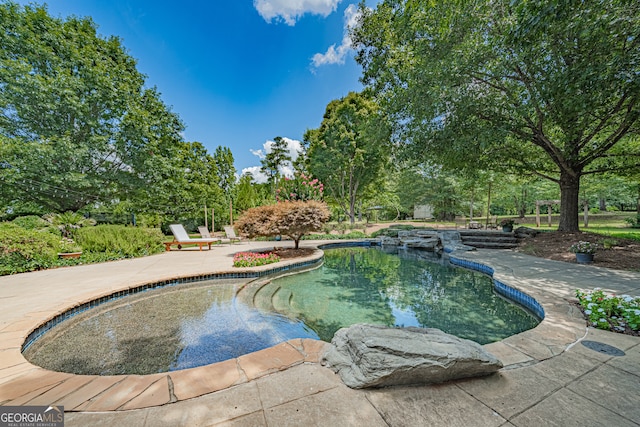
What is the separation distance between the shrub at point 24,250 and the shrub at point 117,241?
904 mm

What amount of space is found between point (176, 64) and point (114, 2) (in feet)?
7.05

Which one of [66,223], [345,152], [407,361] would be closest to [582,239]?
[407,361]

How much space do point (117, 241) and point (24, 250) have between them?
200cm

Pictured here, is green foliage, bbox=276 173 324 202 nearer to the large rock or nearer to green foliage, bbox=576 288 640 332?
green foliage, bbox=576 288 640 332

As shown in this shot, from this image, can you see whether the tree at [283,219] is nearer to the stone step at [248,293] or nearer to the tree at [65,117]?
the stone step at [248,293]

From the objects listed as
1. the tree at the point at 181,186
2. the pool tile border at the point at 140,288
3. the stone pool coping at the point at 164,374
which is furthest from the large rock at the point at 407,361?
the tree at the point at 181,186

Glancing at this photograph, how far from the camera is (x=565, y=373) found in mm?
1820

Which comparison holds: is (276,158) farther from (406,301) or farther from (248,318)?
(248,318)

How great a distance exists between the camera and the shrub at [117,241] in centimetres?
727

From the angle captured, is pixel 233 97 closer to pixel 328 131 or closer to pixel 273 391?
pixel 328 131

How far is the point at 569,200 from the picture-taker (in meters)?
8.27

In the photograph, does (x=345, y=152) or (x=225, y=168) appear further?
(x=225, y=168)

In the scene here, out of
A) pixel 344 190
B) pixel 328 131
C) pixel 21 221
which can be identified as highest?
pixel 328 131

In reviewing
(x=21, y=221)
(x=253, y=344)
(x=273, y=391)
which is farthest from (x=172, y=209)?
(x=273, y=391)
